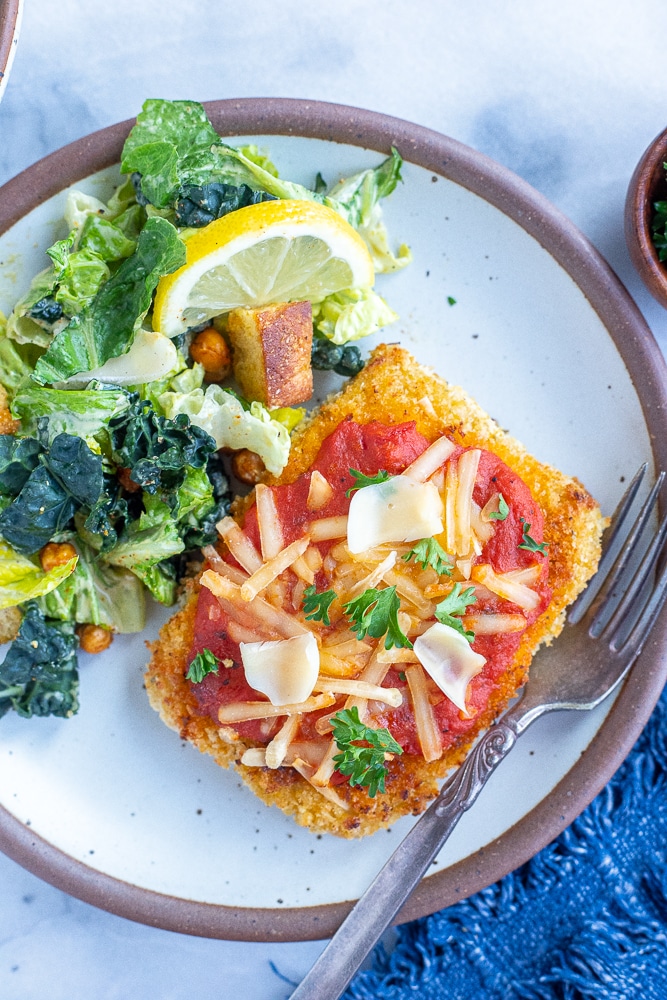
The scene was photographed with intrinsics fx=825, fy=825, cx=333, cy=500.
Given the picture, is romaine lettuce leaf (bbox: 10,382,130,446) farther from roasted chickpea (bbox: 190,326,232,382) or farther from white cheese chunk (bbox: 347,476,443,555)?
white cheese chunk (bbox: 347,476,443,555)

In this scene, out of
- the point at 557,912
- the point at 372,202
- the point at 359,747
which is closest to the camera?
the point at 359,747

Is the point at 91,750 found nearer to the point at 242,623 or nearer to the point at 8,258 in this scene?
the point at 242,623

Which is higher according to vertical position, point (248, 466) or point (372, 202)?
point (372, 202)

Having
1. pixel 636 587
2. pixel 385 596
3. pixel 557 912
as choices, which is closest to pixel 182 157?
pixel 385 596

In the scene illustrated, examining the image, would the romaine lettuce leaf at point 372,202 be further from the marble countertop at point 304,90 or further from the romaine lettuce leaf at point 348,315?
the marble countertop at point 304,90

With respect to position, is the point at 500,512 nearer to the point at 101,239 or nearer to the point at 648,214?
the point at 648,214

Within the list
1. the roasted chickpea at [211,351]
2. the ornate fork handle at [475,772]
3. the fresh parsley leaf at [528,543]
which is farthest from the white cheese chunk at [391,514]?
the ornate fork handle at [475,772]
